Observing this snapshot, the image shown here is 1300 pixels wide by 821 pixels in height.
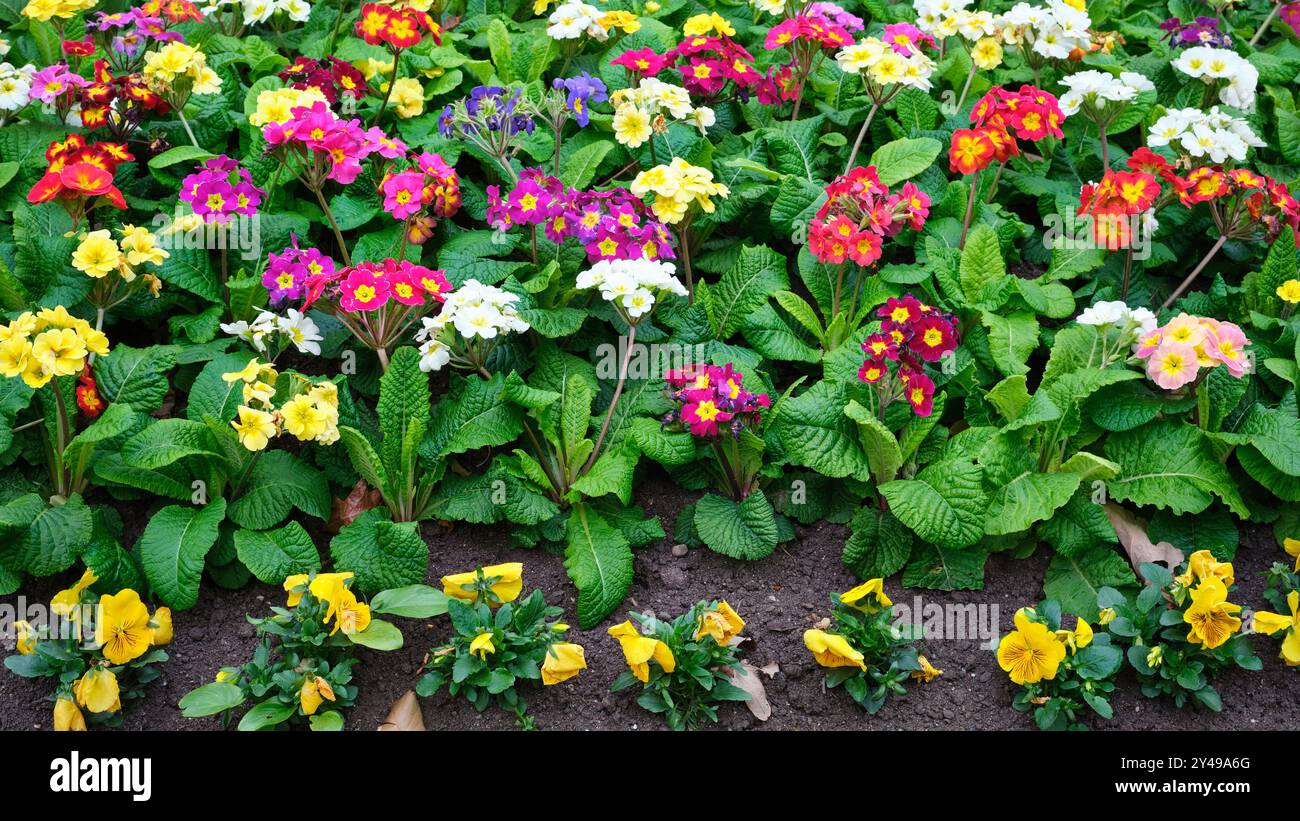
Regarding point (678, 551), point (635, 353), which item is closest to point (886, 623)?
point (678, 551)

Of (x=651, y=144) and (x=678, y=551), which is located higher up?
(x=651, y=144)

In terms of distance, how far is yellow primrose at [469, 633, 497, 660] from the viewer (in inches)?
126

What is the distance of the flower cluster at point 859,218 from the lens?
4.04m

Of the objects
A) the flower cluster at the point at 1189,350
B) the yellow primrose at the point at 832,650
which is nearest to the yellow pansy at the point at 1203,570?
the flower cluster at the point at 1189,350

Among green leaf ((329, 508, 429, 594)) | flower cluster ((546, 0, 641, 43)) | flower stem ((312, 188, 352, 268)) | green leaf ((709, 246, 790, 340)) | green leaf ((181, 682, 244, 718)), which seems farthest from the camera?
flower cluster ((546, 0, 641, 43))

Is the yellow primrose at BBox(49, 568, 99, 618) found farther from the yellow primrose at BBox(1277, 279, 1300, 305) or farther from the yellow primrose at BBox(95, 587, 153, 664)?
the yellow primrose at BBox(1277, 279, 1300, 305)

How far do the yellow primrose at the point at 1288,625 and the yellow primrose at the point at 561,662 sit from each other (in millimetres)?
1962

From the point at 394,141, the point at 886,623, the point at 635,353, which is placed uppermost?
the point at 394,141

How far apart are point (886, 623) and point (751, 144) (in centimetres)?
223

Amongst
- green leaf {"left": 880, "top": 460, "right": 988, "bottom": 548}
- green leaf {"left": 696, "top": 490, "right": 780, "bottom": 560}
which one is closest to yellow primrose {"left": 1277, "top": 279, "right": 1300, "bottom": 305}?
green leaf {"left": 880, "top": 460, "right": 988, "bottom": 548}

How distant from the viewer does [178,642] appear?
3516mm

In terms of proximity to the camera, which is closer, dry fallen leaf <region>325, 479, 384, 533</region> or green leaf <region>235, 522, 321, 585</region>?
green leaf <region>235, 522, 321, 585</region>

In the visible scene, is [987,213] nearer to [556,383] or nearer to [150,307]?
[556,383]

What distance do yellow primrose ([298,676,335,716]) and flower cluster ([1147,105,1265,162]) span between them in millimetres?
3434
